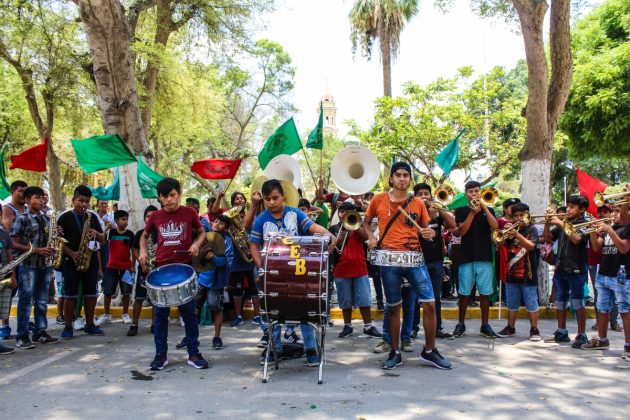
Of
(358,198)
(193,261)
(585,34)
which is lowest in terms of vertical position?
(193,261)

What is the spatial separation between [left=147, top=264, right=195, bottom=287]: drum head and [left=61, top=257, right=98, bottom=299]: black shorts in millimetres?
2442

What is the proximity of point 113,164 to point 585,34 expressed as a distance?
612 inches

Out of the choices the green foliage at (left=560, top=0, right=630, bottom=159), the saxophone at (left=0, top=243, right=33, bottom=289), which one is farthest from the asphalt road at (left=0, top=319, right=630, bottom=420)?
the green foliage at (left=560, top=0, right=630, bottom=159)

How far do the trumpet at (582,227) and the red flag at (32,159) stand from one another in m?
7.90

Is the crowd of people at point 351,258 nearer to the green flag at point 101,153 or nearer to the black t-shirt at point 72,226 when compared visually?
the black t-shirt at point 72,226

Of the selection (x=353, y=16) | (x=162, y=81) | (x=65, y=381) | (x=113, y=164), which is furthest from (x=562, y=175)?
(x=65, y=381)

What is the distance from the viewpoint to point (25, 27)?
16.2 m

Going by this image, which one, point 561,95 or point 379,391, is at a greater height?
point 561,95

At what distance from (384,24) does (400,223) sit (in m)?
22.5

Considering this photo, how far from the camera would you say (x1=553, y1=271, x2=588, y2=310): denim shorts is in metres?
7.22

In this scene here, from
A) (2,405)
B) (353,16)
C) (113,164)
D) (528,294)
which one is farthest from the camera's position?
(353,16)

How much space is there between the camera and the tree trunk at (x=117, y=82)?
9898 mm

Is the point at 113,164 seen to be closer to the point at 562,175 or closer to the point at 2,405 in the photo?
the point at 2,405

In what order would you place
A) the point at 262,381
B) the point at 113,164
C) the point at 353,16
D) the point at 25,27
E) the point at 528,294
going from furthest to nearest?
the point at 353,16 < the point at 25,27 < the point at 113,164 < the point at 528,294 < the point at 262,381
